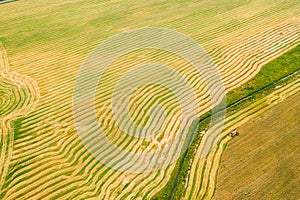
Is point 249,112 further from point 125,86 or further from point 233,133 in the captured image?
point 125,86

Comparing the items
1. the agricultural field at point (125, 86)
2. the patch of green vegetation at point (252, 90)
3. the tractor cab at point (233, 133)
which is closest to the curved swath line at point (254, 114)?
the agricultural field at point (125, 86)

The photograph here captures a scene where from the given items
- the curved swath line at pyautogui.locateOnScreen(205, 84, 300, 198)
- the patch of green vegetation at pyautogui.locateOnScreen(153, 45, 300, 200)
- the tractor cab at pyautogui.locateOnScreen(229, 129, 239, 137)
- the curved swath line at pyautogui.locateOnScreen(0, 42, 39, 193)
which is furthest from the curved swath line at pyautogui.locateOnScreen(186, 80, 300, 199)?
the curved swath line at pyautogui.locateOnScreen(0, 42, 39, 193)

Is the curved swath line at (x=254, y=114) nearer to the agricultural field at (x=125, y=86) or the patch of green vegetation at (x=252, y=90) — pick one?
the agricultural field at (x=125, y=86)

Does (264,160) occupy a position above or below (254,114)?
below

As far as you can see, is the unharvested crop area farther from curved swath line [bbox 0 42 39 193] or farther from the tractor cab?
curved swath line [bbox 0 42 39 193]

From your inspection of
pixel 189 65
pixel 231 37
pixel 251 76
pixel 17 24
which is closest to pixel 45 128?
pixel 189 65

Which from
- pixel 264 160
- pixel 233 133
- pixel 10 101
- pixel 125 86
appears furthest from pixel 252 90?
pixel 10 101

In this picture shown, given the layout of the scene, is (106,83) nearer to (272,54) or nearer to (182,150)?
(182,150)
